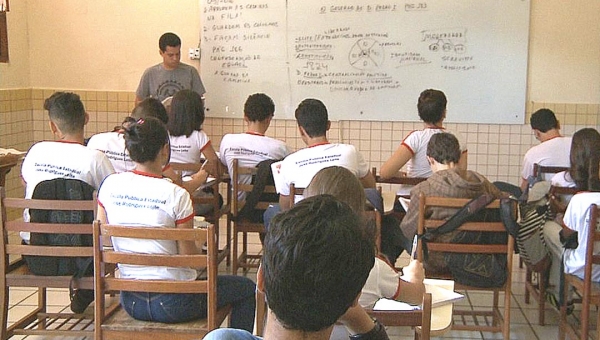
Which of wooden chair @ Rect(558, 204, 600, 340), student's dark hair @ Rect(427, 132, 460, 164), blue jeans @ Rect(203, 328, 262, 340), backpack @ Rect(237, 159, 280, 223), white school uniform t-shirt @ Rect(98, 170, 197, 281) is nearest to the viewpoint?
blue jeans @ Rect(203, 328, 262, 340)

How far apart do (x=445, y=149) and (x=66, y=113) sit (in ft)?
6.19

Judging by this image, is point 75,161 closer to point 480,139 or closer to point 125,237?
point 125,237

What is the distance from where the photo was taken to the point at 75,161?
10.1 ft

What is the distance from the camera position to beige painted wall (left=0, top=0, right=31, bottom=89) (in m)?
5.83

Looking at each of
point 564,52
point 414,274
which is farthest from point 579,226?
point 564,52

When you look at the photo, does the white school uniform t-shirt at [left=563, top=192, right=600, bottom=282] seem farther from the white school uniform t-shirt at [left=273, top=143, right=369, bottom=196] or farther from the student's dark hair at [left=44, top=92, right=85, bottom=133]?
the student's dark hair at [left=44, top=92, right=85, bottom=133]

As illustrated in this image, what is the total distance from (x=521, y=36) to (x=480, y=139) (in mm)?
926

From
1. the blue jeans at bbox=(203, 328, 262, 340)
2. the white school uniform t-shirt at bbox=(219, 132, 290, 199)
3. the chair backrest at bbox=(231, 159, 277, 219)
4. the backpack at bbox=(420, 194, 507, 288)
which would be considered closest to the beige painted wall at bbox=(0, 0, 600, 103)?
the white school uniform t-shirt at bbox=(219, 132, 290, 199)

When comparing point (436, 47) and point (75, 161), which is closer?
point (75, 161)

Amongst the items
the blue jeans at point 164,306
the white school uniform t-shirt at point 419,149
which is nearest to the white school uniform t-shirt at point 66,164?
the blue jeans at point 164,306

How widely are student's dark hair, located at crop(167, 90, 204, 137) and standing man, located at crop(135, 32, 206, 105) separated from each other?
146cm

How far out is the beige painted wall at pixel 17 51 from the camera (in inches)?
230

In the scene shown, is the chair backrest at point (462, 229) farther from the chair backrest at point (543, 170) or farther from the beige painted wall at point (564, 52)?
the beige painted wall at point (564, 52)

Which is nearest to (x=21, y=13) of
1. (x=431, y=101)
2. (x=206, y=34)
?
(x=206, y=34)
